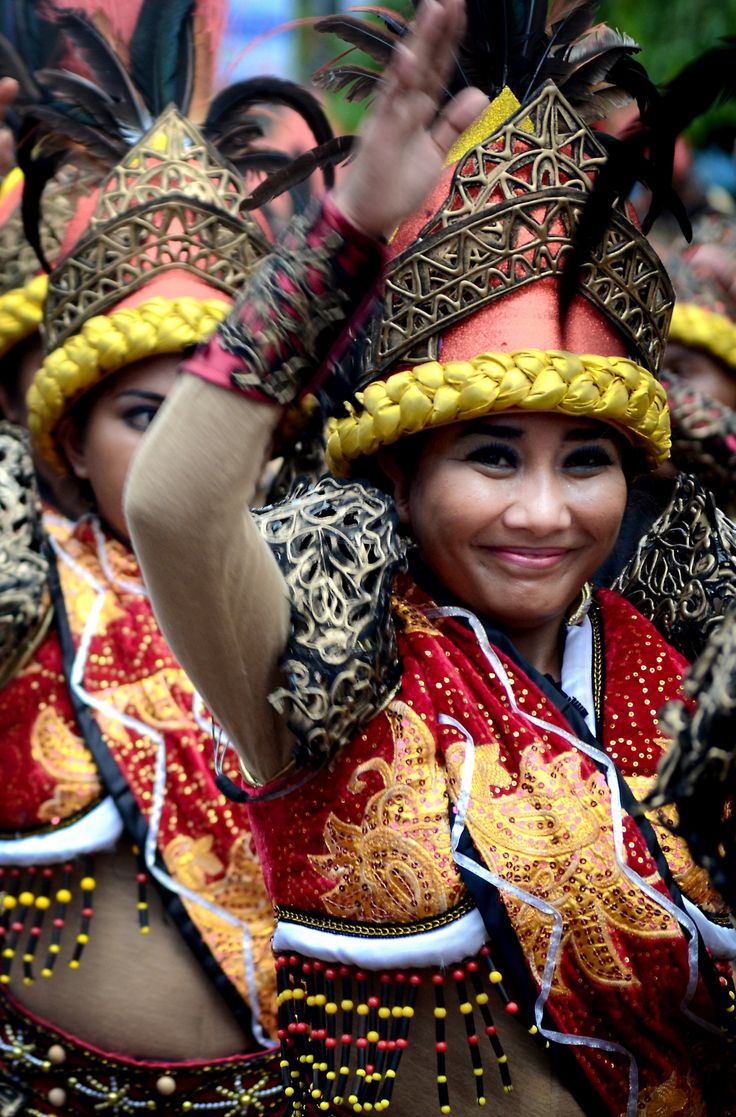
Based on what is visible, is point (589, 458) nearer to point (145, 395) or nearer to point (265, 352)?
point (265, 352)

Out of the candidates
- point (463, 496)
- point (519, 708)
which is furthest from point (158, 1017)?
point (463, 496)

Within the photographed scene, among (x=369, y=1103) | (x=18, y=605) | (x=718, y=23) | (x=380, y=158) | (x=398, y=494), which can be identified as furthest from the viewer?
(x=718, y=23)

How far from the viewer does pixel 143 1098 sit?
3.10m

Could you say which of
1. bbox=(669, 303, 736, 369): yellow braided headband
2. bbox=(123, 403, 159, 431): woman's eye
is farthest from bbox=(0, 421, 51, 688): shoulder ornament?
bbox=(669, 303, 736, 369): yellow braided headband

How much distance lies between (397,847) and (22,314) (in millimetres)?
2191

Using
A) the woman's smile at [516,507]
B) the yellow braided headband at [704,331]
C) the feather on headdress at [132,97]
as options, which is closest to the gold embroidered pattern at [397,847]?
the woman's smile at [516,507]

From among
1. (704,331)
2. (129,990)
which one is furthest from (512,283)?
(704,331)

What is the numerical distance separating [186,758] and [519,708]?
100cm

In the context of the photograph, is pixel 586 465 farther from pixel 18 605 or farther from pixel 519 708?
pixel 18 605

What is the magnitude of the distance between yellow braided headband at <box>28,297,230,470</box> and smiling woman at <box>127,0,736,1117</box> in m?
0.80

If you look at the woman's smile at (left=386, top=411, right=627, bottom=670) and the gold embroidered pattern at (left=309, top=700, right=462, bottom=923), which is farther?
the woman's smile at (left=386, top=411, right=627, bottom=670)

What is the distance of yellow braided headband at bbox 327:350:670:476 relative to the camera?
2250 millimetres

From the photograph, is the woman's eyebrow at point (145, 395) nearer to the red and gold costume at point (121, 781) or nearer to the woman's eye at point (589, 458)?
the red and gold costume at point (121, 781)

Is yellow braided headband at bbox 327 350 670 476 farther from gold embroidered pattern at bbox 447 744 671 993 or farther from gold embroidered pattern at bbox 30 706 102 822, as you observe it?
gold embroidered pattern at bbox 30 706 102 822
